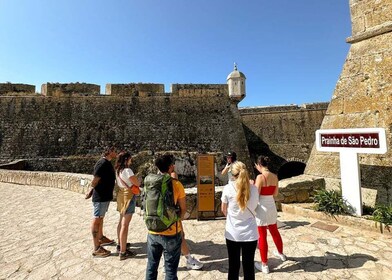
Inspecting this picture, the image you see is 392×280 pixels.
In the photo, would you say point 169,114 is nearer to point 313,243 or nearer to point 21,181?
point 21,181

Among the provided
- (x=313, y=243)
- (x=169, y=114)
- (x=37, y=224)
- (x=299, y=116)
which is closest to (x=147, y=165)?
(x=169, y=114)

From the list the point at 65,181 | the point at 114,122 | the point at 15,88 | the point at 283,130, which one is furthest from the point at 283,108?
the point at 15,88

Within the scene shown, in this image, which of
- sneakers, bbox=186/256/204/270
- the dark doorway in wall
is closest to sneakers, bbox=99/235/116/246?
sneakers, bbox=186/256/204/270

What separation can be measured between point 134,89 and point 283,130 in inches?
608

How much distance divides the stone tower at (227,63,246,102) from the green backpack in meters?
17.1

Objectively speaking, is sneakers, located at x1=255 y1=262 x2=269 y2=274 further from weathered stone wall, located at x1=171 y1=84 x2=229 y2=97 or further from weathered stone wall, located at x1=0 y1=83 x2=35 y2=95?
weathered stone wall, located at x1=0 y1=83 x2=35 y2=95

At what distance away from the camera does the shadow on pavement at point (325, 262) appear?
2781 mm

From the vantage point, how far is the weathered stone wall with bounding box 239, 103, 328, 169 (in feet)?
70.6

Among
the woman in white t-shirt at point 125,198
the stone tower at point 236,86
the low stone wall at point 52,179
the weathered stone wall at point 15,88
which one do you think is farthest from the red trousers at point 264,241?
the weathered stone wall at point 15,88

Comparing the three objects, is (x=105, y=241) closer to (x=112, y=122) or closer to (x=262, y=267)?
(x=262, y=267)

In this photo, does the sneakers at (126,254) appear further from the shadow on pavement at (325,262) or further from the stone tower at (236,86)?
the stone tower at (236,86)

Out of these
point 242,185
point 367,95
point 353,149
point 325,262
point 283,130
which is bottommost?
point 325,262

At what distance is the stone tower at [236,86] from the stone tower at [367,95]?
12758 millimetres

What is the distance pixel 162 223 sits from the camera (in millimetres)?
2121
